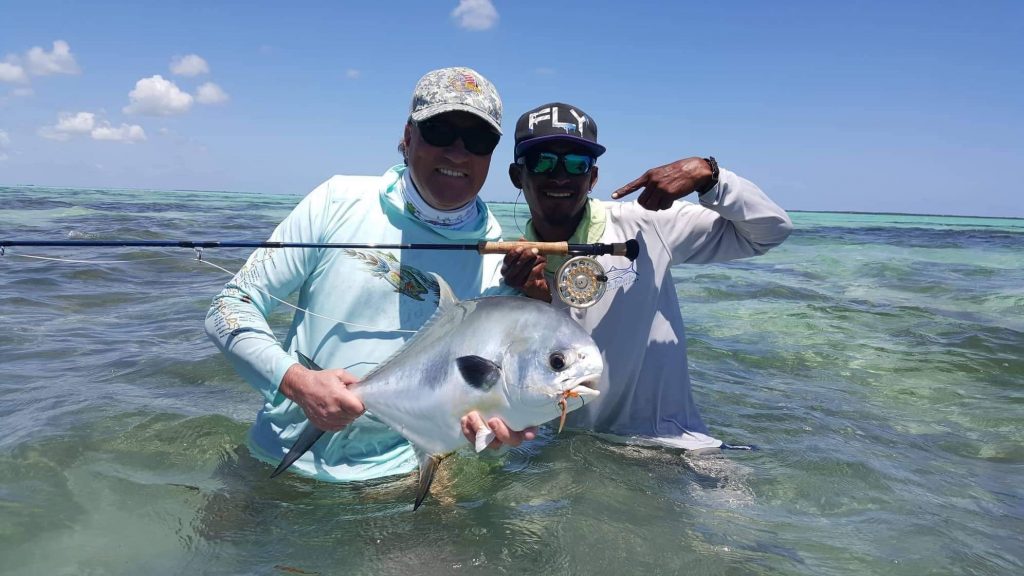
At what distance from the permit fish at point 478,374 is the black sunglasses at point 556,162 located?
1.05m

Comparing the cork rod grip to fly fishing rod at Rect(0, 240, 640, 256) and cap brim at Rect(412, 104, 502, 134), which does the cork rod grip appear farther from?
cap brim at Rect(412, 104, 502, 134)

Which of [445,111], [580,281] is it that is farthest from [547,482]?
[445,111]

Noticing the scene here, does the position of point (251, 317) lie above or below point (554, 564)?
above

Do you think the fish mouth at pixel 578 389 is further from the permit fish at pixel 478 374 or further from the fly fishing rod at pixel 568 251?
the fly fishing rod at pixel 568 251

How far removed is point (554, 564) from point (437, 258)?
1.32 m

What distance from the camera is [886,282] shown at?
47.5ft

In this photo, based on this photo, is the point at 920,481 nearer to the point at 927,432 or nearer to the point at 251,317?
the point at 927,432

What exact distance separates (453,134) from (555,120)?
29.9 inches

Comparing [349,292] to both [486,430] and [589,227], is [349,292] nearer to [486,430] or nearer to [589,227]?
[486,430]

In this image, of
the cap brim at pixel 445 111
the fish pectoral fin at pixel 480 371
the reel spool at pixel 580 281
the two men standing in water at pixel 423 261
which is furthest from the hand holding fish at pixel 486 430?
the cap brim at pixel 445 111

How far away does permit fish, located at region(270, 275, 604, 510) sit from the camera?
7.01 feet

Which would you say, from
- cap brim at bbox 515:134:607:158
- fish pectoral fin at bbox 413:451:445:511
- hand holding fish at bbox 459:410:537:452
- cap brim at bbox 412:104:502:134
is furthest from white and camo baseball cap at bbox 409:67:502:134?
fish pectoral fin at bbox 413:451:445:511

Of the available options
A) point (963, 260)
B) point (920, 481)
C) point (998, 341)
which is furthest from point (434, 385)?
point (963, 260)

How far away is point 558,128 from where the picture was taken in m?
3.23
